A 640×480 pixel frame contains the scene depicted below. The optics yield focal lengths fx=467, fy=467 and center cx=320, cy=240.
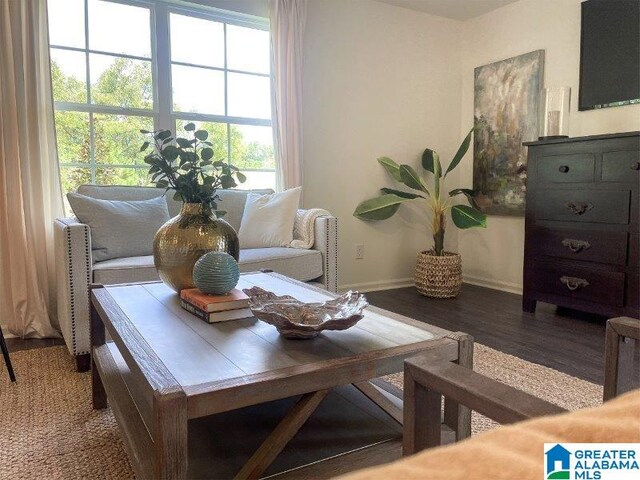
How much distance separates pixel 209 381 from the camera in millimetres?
891

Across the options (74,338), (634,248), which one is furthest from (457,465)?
(634,248)

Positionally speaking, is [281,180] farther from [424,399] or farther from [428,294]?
[424,399]

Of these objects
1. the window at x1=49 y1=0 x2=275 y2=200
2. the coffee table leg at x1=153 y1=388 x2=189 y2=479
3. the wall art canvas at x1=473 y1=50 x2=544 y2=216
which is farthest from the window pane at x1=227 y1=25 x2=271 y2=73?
the coffee table leg at x1=153 y1=388 x2=189 y2=479

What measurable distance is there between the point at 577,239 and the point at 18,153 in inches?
130

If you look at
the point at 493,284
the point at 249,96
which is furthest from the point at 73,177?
the point at 493,284

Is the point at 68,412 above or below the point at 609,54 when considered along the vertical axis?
below

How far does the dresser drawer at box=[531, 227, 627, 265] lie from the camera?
2.66 meters

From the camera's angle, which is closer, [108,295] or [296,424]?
[296,424]

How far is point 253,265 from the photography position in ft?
8.16

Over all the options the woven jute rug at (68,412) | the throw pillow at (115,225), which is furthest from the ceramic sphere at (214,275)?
the throw pillow at (115,225)

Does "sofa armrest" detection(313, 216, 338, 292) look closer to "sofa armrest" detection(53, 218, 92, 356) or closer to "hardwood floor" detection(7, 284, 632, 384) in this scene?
"hardwood floor" detection(7, 284, 632, 384)

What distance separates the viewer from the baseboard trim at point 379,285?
387cm

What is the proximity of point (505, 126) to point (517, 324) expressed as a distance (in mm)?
1798

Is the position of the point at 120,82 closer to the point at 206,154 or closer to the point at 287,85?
the point at 287,85
